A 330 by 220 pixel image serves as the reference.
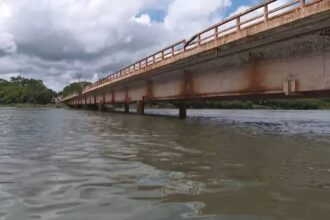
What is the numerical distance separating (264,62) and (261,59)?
0.38 m

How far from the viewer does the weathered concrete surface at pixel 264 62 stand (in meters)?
18.7

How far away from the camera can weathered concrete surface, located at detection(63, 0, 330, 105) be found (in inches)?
737

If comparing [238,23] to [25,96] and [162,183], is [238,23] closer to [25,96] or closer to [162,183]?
[162,183]

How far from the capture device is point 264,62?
23281 mm

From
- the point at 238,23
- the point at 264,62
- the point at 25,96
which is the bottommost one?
the point at 264,62

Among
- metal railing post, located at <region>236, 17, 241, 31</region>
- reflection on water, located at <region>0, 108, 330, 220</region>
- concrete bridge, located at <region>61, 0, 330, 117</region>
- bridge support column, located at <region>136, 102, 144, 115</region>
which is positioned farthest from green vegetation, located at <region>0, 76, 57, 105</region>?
reflection on water, located at <region>0, 108, 330, 220</region>

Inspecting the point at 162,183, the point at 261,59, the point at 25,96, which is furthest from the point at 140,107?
the point at 25,96

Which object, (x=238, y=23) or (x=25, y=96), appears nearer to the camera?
(x=238, y=23)

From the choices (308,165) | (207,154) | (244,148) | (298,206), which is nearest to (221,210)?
(298,206)

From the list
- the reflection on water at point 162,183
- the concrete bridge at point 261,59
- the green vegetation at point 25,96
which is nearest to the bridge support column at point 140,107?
the concrete bridge at point 261,59

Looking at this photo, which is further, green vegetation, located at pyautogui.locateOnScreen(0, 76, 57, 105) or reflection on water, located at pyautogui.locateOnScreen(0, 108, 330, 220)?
green vegetation, located at pyautogui.locateOnScreen(0, 76, 57, 105)

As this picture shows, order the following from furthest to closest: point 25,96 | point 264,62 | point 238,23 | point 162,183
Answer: point 25,96 < point 264,62 < point 238,23 < point 162,183

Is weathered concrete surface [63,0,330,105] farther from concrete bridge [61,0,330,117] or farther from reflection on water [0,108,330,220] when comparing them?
reflection on water [0,108,330,220]

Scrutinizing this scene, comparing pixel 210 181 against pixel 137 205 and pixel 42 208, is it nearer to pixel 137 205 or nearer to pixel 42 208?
pixel 137 205
